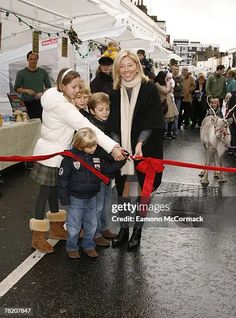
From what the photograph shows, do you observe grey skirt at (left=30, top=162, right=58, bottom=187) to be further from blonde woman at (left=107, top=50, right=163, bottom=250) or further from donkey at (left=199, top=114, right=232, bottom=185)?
donkey at (left=199, top=114, right=232, bottom=185)

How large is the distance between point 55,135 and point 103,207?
97 cm

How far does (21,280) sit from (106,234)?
4.23 ft

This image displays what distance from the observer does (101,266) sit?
13.4 ft

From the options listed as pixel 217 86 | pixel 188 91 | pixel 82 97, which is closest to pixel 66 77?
pixel 82 97

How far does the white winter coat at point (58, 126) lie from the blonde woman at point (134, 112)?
0.37 metres

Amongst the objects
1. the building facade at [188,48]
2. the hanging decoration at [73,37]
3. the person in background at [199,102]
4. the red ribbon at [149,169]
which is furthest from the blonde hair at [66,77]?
the building facade at [188,48]

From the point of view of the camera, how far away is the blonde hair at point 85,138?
3887 millimetres

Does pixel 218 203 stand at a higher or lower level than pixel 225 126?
lower

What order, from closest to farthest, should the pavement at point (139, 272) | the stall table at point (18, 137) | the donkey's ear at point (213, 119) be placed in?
the pavement at point (139, 272) → the stall table at point (18, 137) → the donkey's ear at point (213, 119)

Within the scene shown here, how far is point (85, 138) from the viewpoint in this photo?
3.89m

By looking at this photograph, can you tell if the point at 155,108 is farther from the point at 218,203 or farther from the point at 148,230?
the point at 218,203

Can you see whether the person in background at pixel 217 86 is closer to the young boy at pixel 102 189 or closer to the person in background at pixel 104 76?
the person in background at pixel 104 76

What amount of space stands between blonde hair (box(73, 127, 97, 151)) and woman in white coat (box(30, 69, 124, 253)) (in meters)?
0.06

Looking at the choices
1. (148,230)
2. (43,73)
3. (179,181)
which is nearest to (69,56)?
(43,73)
